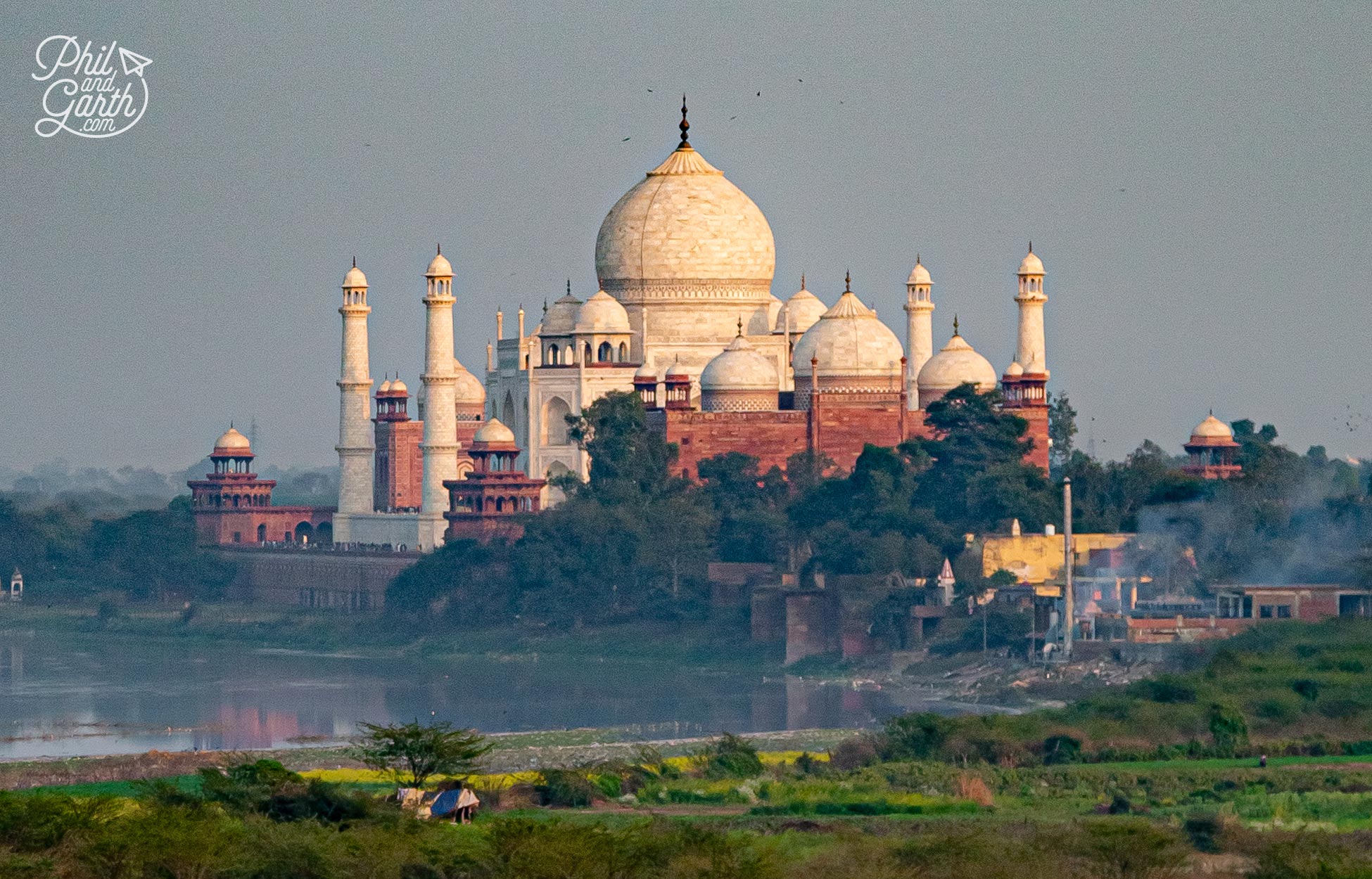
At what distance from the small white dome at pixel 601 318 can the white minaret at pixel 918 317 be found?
18.9 feet

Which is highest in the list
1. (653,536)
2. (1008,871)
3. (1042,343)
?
(1042,343)

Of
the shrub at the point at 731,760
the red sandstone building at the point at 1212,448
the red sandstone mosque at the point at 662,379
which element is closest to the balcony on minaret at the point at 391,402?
the red sandstone mosque at the point at 662,379

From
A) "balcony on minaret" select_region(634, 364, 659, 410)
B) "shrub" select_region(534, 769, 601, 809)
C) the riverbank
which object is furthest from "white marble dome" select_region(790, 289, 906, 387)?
"shrub" select_region(534, 769, 601, 809)

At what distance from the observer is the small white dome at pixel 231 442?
236ft

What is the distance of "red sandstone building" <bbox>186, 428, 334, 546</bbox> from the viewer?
70.6 meters

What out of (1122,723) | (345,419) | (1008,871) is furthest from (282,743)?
(345,419)

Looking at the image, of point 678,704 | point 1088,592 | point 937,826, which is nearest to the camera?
point 937,826

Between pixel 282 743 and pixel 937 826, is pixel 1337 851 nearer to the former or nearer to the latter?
pixel 937 826

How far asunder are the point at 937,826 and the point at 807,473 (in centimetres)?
3170

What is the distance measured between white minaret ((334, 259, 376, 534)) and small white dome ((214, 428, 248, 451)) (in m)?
4.74

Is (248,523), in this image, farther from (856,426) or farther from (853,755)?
(853,755)

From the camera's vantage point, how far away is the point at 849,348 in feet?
208

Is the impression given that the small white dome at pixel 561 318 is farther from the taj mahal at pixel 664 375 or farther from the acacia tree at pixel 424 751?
the acacia tree at pixel 424 751

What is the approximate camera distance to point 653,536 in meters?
59.5
